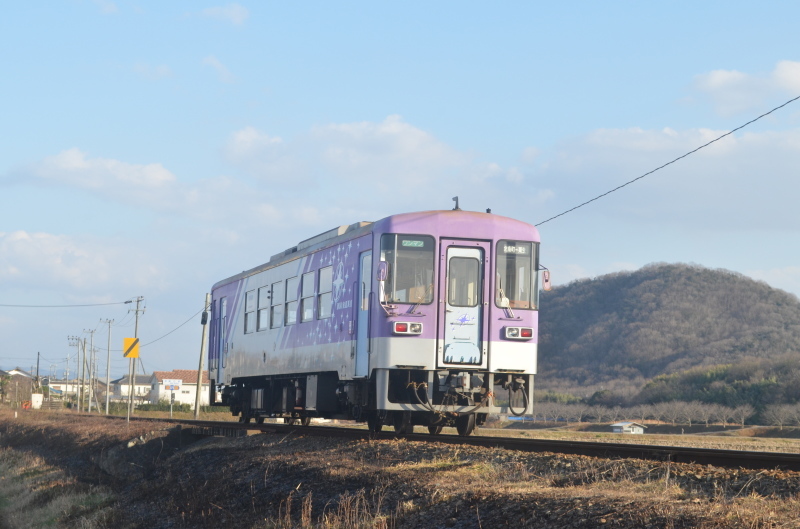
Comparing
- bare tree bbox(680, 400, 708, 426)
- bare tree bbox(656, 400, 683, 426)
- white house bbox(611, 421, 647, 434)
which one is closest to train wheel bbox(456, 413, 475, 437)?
white house bbox(611, 421, 647, 434)

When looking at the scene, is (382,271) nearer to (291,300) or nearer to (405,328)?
(405,328)

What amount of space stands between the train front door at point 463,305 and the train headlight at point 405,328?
1.41ft

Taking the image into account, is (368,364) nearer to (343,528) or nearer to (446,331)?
(446,331)

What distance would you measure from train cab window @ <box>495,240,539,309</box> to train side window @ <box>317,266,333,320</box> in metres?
3.24

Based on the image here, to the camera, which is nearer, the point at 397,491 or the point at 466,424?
the point at 397,491

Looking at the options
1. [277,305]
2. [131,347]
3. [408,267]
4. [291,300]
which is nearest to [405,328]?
[408,267]

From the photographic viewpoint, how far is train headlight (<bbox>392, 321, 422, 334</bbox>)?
14.4 metres

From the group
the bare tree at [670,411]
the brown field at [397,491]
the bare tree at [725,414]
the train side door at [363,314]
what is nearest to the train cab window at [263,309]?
the brown field at [397,491]

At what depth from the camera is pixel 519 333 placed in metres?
15.0

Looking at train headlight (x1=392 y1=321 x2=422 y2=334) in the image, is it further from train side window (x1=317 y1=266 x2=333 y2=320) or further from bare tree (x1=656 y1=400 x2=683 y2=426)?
bare tree (x1=656 y1=400 x2=683 y2=426)

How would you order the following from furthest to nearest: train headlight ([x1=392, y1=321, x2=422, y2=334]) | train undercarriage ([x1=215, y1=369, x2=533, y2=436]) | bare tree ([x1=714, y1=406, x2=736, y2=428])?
bare tree ([x1=714, y1=406, x2=736, y2=428])
train undercarriage ([x1=215, y1=369, x2=533, y2=436])
train headlight ([x1=392, y1=321, x2=422, y2=334])

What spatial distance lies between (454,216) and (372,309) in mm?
2049

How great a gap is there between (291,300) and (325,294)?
1.94 m

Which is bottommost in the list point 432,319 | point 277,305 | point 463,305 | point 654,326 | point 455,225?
point 432,319
